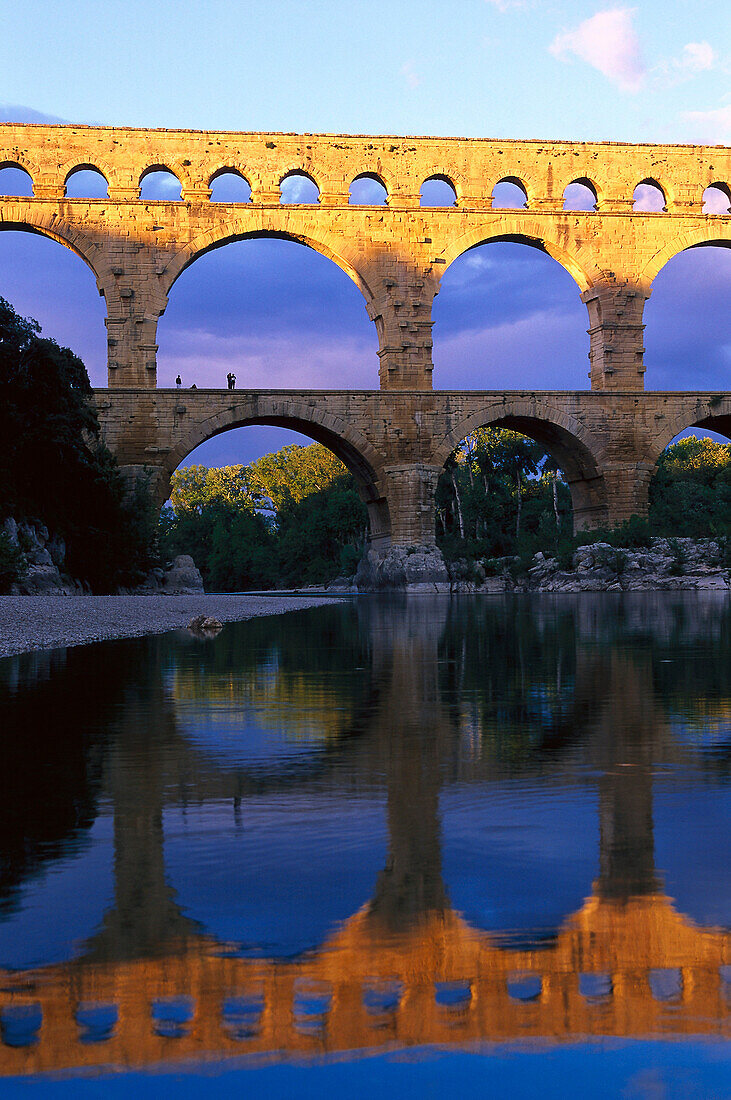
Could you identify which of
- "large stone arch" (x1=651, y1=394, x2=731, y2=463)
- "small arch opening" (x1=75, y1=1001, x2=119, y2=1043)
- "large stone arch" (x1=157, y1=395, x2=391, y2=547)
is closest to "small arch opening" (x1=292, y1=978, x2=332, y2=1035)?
"small arch opening" (x1=75, y1=1001, x2=119, y2=1043)

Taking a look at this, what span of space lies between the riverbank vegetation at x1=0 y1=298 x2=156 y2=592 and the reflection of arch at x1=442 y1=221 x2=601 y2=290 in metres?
14.6

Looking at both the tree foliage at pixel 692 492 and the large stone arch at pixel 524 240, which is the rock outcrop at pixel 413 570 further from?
the large stone arch at pixel 524 240

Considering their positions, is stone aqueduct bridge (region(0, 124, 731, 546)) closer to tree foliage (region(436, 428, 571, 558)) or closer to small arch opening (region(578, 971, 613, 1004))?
tree foliage (region(436, 428, 571, 558))

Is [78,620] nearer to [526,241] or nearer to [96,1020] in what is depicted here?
[96,1020]

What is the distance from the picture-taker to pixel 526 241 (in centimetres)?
3478

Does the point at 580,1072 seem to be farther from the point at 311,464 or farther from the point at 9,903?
the point at 311,464

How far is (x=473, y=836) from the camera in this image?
7.90 feet

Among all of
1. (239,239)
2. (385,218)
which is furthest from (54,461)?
(385,218)

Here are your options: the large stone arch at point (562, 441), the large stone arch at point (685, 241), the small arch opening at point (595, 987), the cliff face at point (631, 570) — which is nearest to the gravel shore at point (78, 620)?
the small arch opening at point (595, 987)

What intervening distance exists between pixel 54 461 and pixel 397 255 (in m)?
16.1

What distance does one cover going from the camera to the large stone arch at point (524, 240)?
33438 mm

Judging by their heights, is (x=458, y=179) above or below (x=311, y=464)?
above

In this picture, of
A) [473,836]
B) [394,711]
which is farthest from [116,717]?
[473,836]

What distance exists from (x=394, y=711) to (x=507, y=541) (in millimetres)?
43473
